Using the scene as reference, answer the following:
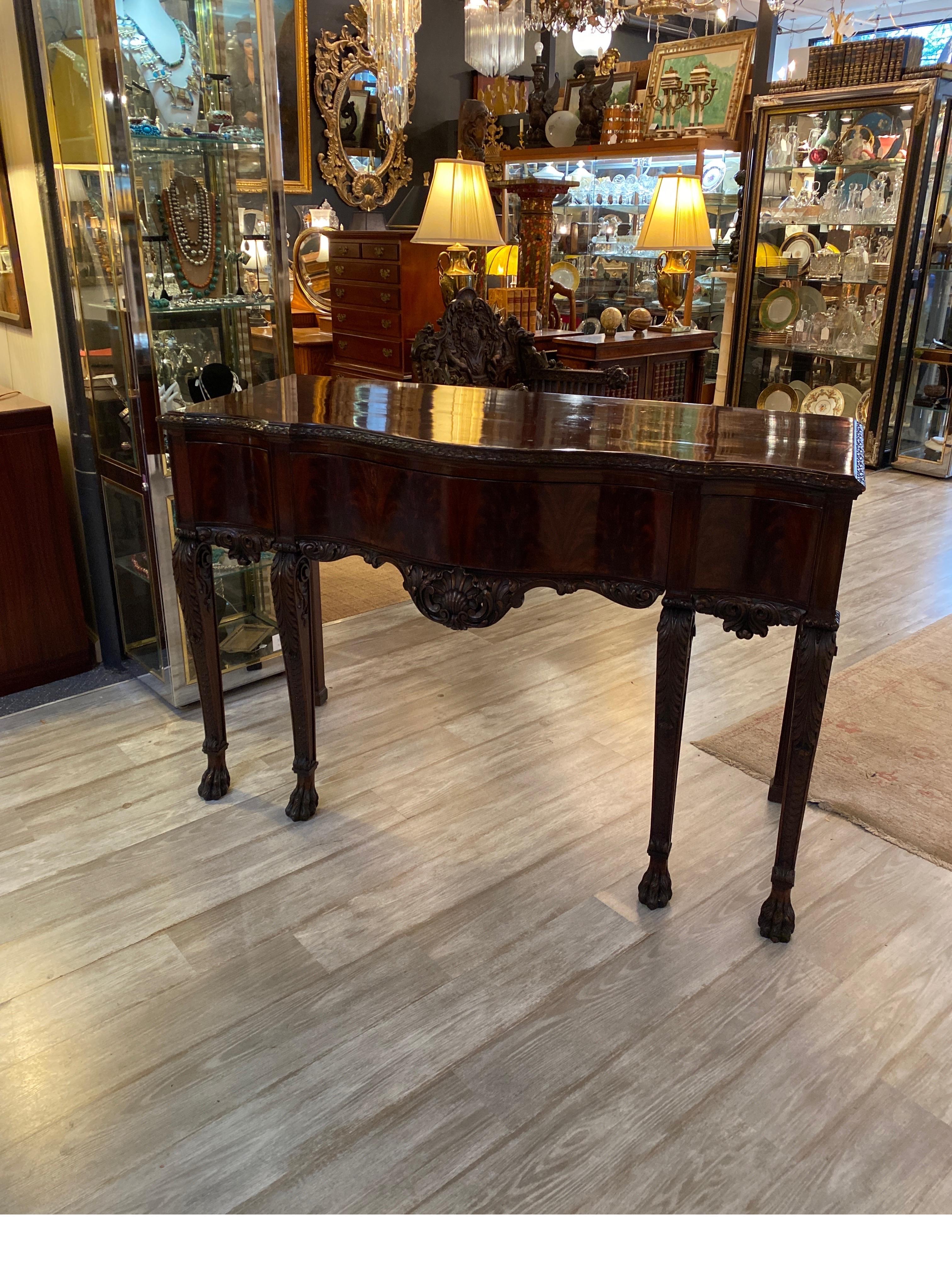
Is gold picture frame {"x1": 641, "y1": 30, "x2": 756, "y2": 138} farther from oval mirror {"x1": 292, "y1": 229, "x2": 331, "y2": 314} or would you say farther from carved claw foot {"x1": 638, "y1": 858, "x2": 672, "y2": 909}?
carved claw foot {"x1": 638, "y1": 858, "x2": 672, "y2": 909}

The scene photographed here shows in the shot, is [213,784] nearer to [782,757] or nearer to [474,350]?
[782,757]

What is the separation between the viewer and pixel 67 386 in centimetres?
289

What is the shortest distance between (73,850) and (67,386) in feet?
4.63

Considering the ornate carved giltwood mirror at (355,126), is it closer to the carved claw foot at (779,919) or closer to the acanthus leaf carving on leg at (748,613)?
the acanthus leaf carving on leg at (748,613)

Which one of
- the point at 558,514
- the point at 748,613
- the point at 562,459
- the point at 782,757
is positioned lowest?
the point at 782,757

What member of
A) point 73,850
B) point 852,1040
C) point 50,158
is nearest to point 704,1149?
point 852,1040

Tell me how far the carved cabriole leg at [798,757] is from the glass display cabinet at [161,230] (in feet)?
5.19

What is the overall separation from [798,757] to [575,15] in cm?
353

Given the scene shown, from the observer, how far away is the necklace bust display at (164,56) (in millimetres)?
2393

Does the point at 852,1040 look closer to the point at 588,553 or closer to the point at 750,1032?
the point at 750,1032

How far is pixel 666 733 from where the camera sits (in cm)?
201

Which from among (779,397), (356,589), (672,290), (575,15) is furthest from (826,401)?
(356,589)

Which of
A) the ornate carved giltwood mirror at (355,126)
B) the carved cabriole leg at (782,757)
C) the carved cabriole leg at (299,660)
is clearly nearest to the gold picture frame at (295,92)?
the ornate carved giltwood mirror at (355,126)

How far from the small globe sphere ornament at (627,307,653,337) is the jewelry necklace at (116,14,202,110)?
3.01 meters
